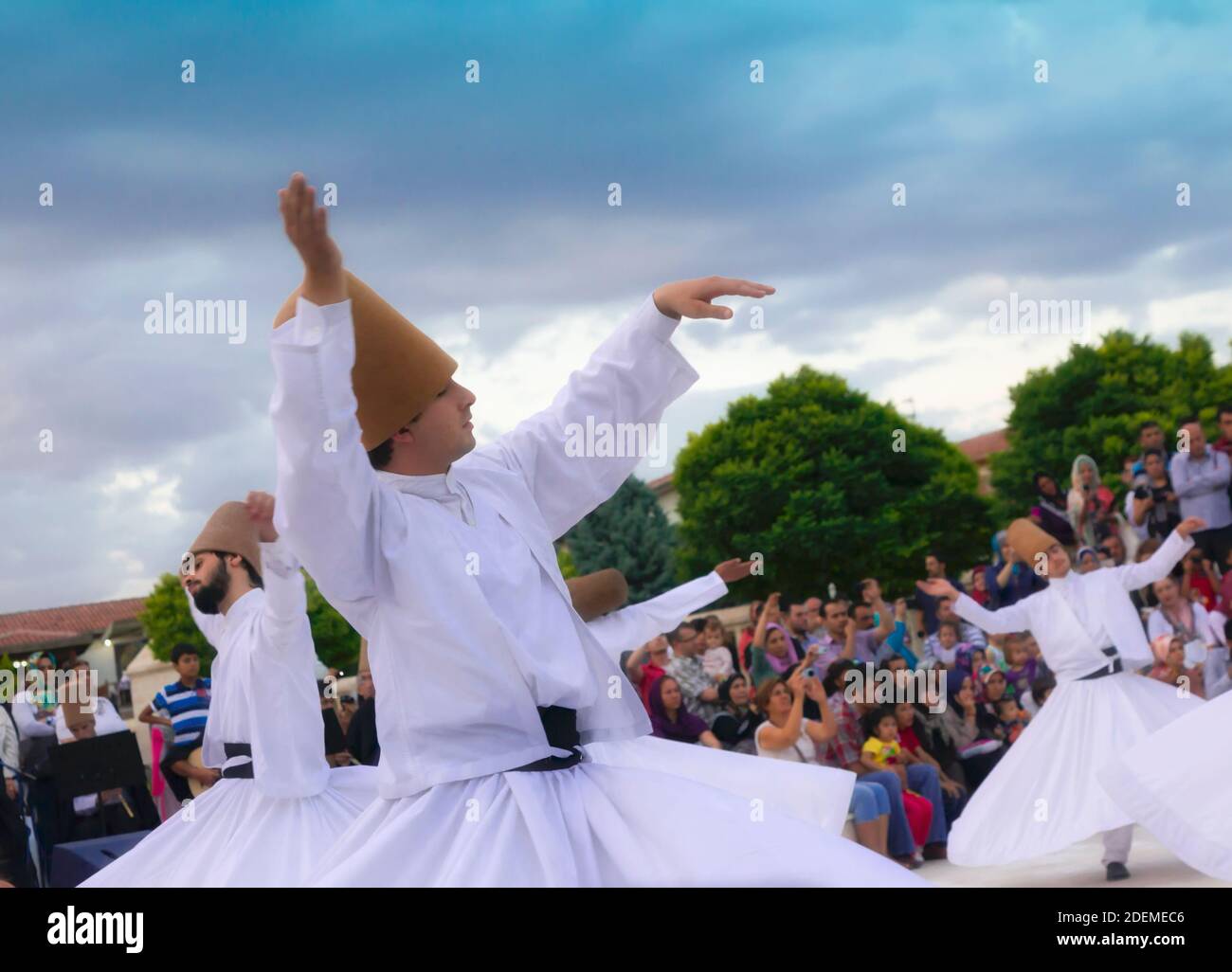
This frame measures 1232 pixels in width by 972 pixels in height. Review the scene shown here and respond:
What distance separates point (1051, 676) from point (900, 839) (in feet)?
10.1

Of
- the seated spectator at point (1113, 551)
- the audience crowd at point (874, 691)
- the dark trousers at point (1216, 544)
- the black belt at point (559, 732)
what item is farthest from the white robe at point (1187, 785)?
the seated spectator at point (1113, 551)

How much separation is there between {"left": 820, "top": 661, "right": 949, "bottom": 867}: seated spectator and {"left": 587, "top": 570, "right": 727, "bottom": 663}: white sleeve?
1827 mm

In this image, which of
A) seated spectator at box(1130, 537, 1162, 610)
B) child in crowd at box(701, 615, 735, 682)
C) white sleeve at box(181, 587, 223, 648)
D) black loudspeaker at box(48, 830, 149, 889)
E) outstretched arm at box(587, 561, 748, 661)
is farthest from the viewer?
Result: seated spectator at box(1130, 537, 1162, 610)

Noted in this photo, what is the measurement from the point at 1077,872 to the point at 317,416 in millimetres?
7443

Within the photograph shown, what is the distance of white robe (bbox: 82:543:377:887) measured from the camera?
5.73 m

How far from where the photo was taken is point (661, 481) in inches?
2359

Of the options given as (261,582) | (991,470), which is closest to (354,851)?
(261,582)

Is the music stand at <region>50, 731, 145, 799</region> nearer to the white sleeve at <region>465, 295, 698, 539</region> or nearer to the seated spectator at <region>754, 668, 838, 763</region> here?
the seated spectator at <region>754, 668, 838, 763</region>

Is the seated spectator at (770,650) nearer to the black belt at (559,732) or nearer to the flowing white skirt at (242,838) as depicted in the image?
the flowing white skirt at (242,838)

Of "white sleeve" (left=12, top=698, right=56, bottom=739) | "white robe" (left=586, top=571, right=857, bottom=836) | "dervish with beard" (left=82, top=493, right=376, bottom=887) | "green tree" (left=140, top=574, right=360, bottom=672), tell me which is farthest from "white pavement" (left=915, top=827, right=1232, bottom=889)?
"green tree" (left=140, top=574, right=360, bottom=672)

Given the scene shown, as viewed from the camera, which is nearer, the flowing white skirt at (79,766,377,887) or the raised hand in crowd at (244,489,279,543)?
the raised hand in crowd at (244,489,279,543)

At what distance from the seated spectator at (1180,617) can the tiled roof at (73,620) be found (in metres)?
58.6

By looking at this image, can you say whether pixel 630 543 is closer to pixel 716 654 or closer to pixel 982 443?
pixel 716 654
